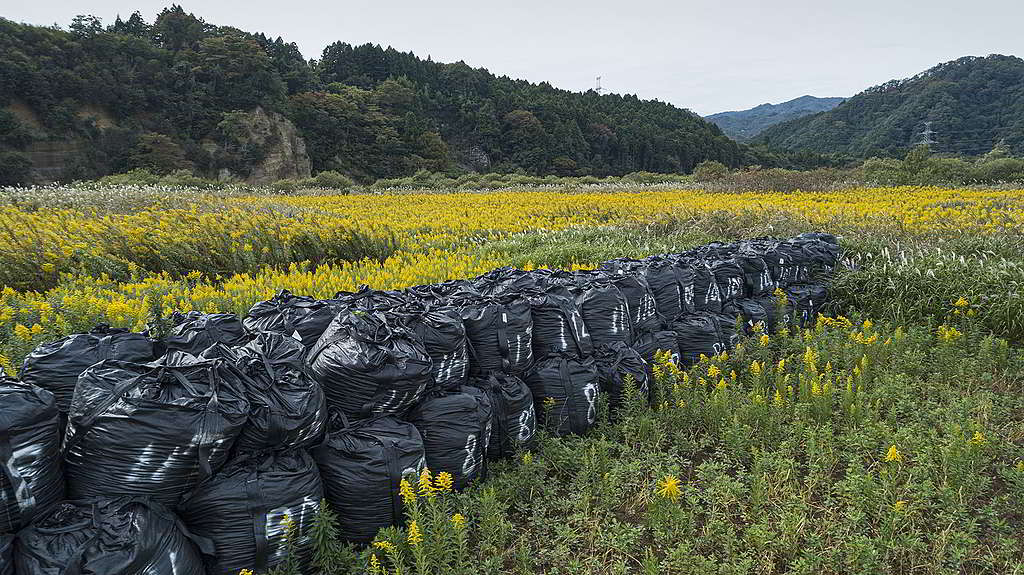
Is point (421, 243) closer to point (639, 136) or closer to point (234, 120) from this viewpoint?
point (234, 120)

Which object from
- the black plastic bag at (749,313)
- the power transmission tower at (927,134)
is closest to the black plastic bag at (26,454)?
the black plastic bag at (749,313)

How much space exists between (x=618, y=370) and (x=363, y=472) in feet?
5.82

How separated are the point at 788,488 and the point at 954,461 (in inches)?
30.0

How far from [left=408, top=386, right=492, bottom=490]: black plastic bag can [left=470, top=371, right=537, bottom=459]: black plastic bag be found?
0.54 feet

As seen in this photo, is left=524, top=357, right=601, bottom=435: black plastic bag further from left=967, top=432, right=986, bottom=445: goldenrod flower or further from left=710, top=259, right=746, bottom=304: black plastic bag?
left=710, top=259, right=746, bottom=304: black plastic bag

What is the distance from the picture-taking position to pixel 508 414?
2.83 metres

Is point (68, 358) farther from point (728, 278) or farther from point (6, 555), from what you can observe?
point (728, 278)

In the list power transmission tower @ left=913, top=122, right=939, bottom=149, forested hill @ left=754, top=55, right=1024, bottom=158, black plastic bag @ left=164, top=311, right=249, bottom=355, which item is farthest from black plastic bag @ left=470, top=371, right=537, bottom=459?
power transmission tower @ left=913, top=122, right=939, bottom=149

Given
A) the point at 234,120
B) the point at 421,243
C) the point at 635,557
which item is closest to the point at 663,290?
the point at 635,557

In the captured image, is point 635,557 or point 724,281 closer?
point 635,557

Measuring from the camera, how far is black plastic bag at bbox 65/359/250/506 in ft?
5.43

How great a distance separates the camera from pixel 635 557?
2250 mm

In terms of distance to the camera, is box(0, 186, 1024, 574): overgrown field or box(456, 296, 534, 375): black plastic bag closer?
box(0, 186, 1024, 574): overgrown field

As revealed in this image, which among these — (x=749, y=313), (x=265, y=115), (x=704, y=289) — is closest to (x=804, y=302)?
(x=749, y=313)
